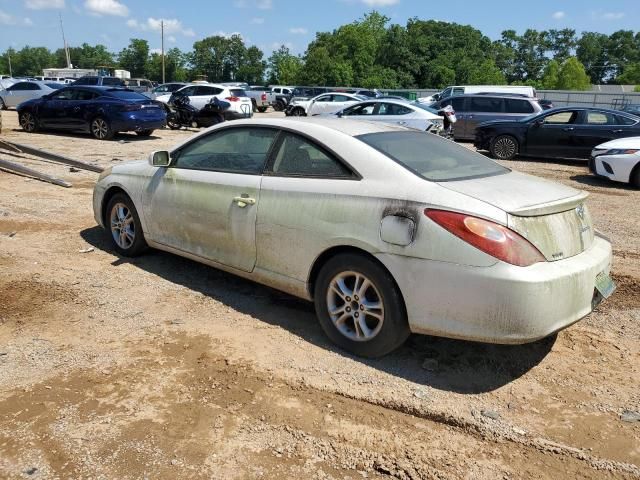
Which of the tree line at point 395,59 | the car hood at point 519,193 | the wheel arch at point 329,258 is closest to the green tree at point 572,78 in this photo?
the tree line at point 395,59

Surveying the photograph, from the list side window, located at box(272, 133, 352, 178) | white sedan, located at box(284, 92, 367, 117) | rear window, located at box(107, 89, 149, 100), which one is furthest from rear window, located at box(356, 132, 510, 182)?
white sedan, located at box(284, 92, 367, 117)

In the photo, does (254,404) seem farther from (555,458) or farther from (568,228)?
(568,228)

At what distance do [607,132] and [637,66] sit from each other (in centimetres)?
8889

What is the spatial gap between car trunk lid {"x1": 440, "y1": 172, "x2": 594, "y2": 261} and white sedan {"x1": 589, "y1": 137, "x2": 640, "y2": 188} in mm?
7780

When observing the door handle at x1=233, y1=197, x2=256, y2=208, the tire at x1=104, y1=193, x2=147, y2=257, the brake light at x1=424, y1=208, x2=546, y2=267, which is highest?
the brake light at x1=424, y1=208, x2=546, y2=267

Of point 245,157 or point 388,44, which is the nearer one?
point 245,157

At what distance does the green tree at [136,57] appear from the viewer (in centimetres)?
12000

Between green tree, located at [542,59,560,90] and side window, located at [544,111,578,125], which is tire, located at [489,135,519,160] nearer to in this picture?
side window, located at [544,111,578,125]

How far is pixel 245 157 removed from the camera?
4566 mm

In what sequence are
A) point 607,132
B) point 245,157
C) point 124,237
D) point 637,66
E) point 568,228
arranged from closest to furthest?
point 568,228
point 245,157
point 124,237
point 607,132
point 637,66

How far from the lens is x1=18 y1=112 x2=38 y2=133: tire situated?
704 inches

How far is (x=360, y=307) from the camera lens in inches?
146

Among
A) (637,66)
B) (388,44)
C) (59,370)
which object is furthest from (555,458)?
(637,66)

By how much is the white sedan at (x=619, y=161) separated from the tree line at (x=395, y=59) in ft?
189
